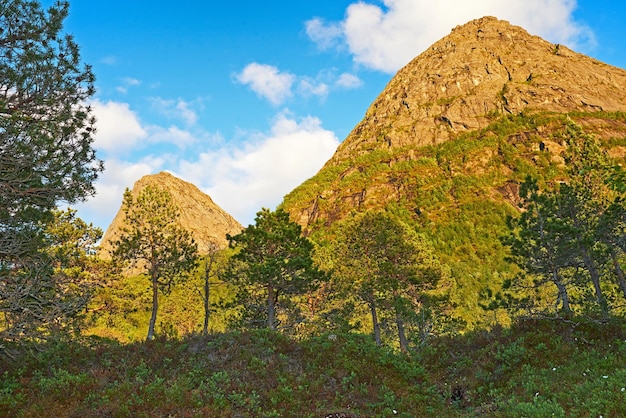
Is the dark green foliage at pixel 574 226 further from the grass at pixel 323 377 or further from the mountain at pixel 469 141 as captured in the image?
the mountain at pixel 469 141

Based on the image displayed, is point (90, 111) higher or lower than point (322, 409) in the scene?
higher

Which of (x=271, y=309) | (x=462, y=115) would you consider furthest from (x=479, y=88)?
(x=271, y=309)

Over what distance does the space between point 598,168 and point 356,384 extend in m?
17.3

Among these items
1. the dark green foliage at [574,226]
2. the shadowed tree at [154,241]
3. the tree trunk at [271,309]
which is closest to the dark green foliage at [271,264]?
the tree trunk at [271,309]

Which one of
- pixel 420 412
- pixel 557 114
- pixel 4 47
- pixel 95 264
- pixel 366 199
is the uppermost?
pixel 557 114

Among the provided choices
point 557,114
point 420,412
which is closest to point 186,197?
point 557,114

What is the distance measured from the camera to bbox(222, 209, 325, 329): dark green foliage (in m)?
25.7

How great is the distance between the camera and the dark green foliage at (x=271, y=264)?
84.3ft

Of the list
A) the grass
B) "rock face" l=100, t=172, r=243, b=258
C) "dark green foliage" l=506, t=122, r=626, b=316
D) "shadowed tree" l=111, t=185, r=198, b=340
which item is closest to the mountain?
"dark green foliage" l=506, t=122, r=626, b=316

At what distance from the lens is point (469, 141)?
4168 inches

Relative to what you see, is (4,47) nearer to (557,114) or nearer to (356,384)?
(356,384)

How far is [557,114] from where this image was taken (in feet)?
334

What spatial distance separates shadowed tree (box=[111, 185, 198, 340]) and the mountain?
Answer: 1524 inches

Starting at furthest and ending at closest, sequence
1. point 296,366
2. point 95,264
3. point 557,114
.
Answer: point 557,114, point 95,264, point 296,366
